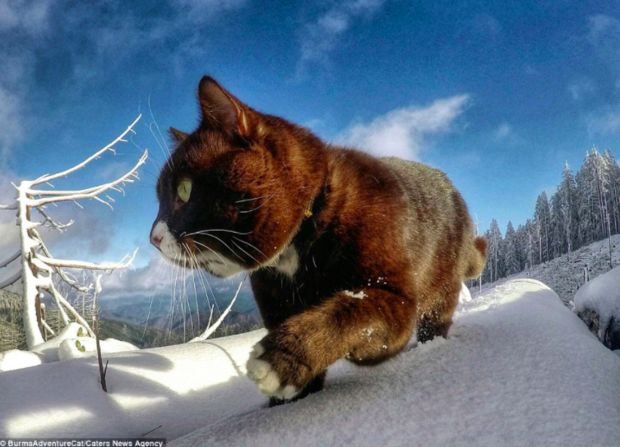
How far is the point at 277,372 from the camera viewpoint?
2.06 m

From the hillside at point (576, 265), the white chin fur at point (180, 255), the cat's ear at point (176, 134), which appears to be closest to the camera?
the white chin fur at point (180, 255)

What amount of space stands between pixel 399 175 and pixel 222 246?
1.52 metres

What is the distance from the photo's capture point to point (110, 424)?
8.89 ft

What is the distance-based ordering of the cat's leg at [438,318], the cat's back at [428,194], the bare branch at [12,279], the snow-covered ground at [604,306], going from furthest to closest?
the bare branch at [12,279], the snow-covered ground at [604,306], the cat's leg at [438,318], the cat's back at [428,194]

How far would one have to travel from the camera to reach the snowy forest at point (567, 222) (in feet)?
195

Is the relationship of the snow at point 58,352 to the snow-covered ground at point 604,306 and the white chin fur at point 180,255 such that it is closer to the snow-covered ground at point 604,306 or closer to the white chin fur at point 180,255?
the white chin fur at point 180,255

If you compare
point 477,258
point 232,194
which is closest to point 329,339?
point 232,194

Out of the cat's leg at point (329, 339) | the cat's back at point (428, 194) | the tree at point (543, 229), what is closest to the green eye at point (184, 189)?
the cat's leg at point (329, 339)

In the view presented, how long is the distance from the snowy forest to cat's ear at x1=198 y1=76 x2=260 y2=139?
61638 mm

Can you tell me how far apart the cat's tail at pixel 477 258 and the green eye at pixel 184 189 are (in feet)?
9.49

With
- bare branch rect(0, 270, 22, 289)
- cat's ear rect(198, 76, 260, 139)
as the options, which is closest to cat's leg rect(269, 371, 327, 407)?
cat's ear rect(198, 76, 260, 139)

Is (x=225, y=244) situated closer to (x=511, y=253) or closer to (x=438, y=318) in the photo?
(x=438, y=318)

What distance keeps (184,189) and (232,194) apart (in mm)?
381

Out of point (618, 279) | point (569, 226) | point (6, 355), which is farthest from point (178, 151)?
point (569, 226)
